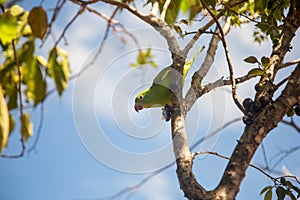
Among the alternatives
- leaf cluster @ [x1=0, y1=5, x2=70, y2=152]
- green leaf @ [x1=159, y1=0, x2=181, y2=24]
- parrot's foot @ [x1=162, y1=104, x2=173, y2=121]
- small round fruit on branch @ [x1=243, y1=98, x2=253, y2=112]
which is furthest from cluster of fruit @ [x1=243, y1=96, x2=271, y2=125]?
leaf cluster @ [x1=0, y1=5, x2=70, y2=152]

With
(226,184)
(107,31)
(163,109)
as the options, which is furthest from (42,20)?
(163,109)

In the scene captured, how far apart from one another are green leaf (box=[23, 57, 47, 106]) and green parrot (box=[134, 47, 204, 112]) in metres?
0.55

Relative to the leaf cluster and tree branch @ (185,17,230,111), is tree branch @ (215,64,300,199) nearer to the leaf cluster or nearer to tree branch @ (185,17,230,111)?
tree branch @ (185,17,230,111)

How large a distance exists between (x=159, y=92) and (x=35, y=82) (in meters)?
0.62

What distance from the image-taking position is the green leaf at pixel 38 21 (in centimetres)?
61

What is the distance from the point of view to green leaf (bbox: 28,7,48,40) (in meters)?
0.61

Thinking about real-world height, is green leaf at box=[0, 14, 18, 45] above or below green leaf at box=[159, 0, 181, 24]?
below

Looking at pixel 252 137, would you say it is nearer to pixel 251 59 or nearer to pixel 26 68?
pixel 251 59

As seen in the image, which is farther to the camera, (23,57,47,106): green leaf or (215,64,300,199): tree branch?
(215,64,300,199): tree branch

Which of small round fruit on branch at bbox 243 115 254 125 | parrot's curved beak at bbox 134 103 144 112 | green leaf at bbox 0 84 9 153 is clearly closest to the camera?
green leaf at bbox 0 84 9 153

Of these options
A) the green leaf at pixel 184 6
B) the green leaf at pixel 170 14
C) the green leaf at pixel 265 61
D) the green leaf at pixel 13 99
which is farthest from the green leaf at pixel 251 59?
the green leaf at pixel 13 99

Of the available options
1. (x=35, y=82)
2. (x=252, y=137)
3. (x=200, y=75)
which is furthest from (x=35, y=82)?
(x=200, y=75)

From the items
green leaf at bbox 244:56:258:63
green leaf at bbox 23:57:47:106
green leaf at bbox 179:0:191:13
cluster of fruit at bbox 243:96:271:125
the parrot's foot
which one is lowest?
green leaf at bbox 23:57:47:106

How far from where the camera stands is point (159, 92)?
44.9 inches
